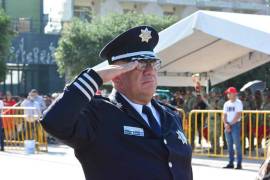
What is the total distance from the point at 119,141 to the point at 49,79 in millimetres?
39213

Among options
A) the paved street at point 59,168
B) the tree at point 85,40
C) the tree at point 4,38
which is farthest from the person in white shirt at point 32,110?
the tree at point 85,40

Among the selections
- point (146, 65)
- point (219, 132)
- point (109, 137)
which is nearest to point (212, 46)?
point (219, 132)

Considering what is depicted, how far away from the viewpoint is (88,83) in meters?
3.09

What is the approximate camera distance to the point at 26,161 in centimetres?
1395

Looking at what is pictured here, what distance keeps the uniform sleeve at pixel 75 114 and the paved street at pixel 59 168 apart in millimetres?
7794

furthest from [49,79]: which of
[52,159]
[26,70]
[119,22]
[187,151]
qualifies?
[187,151]

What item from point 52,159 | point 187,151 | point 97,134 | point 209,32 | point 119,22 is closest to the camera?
point 97,134

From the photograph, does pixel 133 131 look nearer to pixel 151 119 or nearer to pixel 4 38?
pixel 151 119

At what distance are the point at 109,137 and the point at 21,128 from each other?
577 inches

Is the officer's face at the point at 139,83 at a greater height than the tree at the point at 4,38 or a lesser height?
lesser

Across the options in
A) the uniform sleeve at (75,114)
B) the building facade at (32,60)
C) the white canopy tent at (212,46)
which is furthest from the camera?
the building facade at (32,60)

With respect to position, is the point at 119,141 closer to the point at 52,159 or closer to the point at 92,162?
the point at 92,162

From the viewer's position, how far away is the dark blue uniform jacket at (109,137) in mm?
2998

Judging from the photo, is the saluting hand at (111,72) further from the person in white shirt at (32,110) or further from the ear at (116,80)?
the person in white shirt at (32,110)
